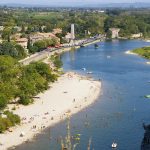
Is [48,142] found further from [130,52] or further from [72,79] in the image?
[130,52]

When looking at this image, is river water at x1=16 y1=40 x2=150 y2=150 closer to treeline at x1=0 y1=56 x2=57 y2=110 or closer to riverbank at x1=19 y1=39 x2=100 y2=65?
riverbank at x1=19 y1=39 x2=100 y2=65

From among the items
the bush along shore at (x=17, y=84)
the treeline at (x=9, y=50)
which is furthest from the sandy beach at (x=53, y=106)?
the treeline at (x=9, y=50)

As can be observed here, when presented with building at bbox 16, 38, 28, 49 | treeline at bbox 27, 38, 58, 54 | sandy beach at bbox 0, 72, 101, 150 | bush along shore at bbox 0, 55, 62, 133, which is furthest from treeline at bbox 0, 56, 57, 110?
treeline at bbox 27, 38, 58, 54

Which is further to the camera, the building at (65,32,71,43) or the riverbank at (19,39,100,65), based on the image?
the building at (65,32,71,43)

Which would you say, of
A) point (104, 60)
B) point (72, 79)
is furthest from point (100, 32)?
point (72, 79)

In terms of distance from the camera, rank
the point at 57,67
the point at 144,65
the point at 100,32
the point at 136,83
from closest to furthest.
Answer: the point at 136,83 < the point at 57,67 < the point at 144,65 < the point at 100,32

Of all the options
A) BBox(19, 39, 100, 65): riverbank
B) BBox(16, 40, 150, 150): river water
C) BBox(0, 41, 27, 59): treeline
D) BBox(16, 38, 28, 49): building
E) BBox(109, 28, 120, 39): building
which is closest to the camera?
BBox(16, 40, 150, 150): river water

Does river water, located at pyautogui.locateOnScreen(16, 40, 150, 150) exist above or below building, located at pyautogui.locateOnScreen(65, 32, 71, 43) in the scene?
above
